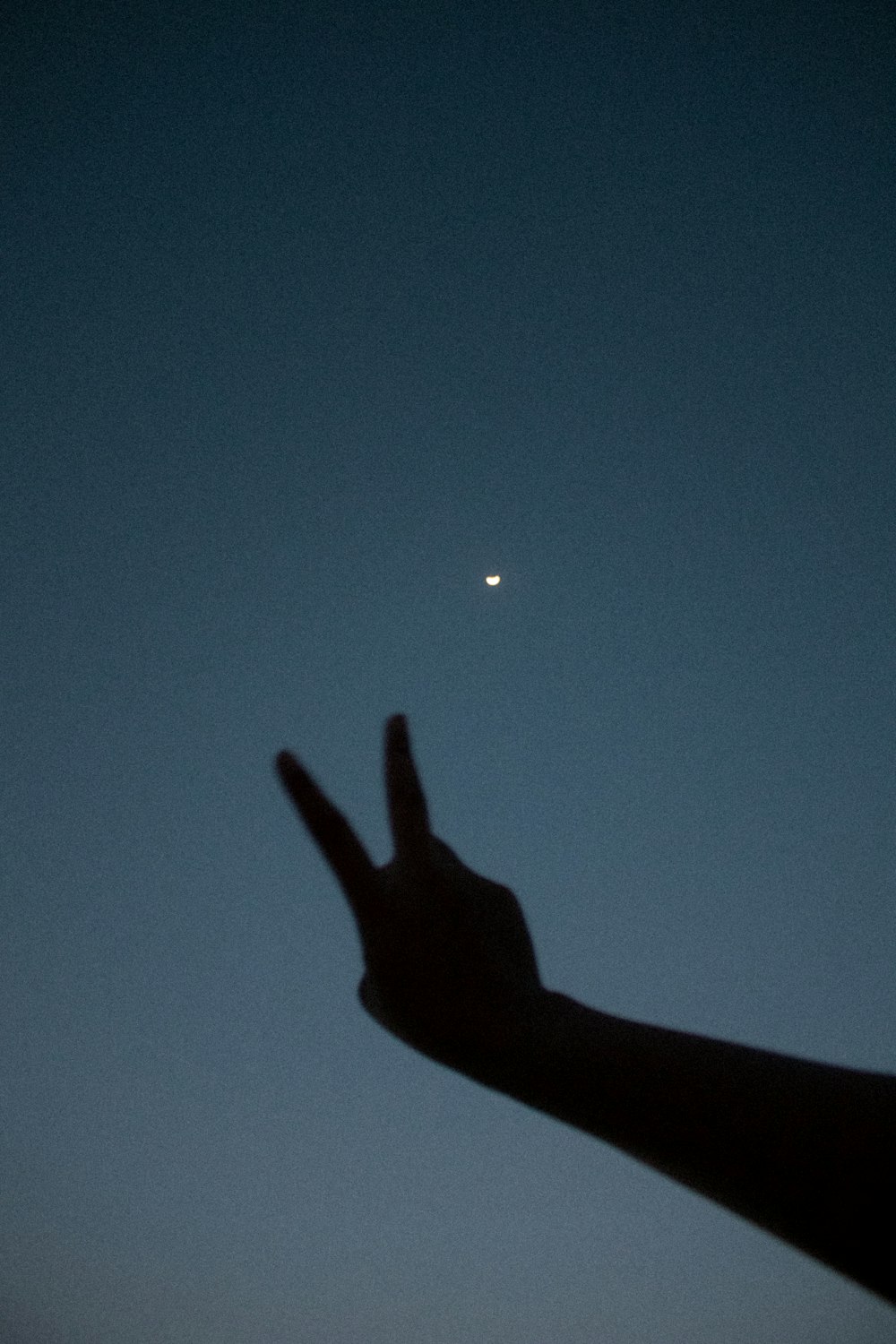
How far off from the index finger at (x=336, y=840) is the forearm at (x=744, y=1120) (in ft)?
1.58

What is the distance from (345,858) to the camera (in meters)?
1.79

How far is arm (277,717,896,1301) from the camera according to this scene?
1.19m

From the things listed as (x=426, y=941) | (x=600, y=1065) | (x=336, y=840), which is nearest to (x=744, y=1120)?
(x=600, y=1065)

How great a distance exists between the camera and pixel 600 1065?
1457 mm

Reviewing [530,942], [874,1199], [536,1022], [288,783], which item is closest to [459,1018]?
[536,1022]

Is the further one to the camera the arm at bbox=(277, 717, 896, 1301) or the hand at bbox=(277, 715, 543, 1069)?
the hand at bbox=(277, 715, 543, 1069)

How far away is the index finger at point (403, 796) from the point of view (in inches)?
76.0

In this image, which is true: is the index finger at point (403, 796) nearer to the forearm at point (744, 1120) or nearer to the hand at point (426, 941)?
the hand at point (426, 941)

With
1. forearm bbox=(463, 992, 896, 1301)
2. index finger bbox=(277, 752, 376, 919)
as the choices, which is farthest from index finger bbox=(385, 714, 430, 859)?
forearm bbox=(463, 992, 896, 1301)

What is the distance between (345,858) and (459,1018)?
0.46m

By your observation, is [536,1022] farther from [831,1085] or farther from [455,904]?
[831,1085]

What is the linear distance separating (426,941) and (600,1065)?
1.64ft

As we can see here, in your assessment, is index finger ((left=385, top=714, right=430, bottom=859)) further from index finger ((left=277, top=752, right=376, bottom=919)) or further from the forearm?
the forearm

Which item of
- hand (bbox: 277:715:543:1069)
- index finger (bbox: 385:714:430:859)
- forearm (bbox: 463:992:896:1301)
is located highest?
index finger (bbox: 385:714:430:859)
